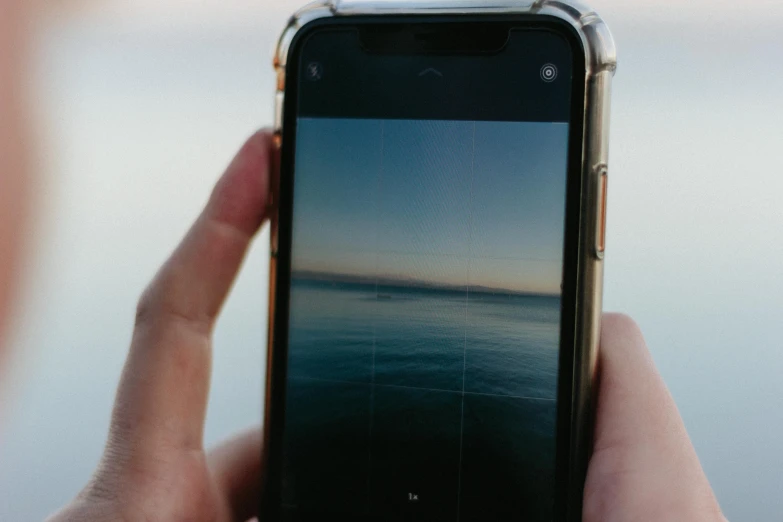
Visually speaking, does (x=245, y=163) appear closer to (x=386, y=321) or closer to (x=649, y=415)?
(x=386, y=321)

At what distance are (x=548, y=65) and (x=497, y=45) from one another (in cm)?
3

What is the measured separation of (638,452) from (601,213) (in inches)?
4.3

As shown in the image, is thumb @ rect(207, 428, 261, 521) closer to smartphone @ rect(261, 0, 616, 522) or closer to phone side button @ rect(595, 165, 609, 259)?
smartphone @ rect(261, 0, 616, 522)

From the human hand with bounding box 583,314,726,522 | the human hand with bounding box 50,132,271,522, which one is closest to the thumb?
the human hand with bounding box 50,132,271,522

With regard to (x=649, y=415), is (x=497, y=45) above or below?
above

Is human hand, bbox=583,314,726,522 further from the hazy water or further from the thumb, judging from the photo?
the thumb

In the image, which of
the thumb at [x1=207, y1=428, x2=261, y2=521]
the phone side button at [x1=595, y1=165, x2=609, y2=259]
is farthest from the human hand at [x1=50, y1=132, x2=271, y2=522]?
the phone side button at [x1=595, y1=165, x2=609, y2=259]

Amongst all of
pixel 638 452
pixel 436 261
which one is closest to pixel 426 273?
pixel 436 261

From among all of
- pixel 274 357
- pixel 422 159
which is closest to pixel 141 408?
pixel 274 357

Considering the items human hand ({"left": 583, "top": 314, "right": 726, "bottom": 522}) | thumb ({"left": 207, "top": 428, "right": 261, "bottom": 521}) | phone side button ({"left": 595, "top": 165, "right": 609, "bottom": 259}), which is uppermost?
phone side button ({"left": 595, "top": 165, "right": 609, "bottom": 259})

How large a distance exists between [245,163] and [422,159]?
0.09m

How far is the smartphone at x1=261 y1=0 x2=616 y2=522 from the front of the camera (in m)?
0.37

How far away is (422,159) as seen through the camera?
383 mm

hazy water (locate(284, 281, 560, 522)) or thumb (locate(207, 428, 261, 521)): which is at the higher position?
hazy water (locate(284, 281, 560, 522))
